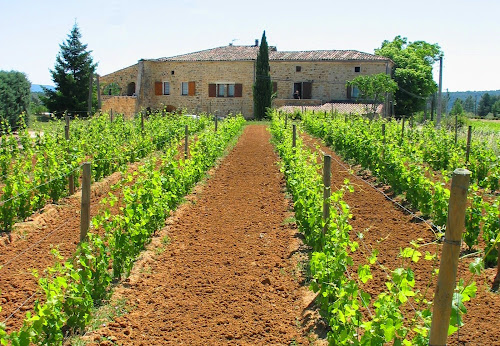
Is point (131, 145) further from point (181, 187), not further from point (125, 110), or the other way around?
point (125, 110)

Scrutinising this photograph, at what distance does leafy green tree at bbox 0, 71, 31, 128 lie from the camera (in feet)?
60.0

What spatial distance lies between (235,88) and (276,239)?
1158 inches

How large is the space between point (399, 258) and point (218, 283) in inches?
83.3

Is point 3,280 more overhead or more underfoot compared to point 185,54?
more underfoot

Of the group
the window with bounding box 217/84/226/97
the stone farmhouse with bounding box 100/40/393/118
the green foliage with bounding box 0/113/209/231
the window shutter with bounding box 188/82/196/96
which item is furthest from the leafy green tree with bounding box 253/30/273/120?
the green foliage with bounding box 0/113/209/231

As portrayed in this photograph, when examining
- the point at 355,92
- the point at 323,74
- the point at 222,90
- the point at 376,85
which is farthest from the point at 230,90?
the point at 376,85

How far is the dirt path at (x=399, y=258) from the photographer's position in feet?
14.2

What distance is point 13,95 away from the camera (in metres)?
18.7

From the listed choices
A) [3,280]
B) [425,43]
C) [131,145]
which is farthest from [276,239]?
A: [425,43]

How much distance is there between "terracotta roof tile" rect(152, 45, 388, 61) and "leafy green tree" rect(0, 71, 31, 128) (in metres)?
17.4

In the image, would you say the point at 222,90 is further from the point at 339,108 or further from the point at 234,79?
the point at 339,108

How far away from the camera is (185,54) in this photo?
37875 mm

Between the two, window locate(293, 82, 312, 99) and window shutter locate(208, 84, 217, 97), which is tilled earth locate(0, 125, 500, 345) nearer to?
window locate(293, 82, 312, 99)

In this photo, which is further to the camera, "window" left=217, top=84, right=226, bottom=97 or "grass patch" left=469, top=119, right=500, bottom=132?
"window" left=217, top=84, right=226, bottom=97
